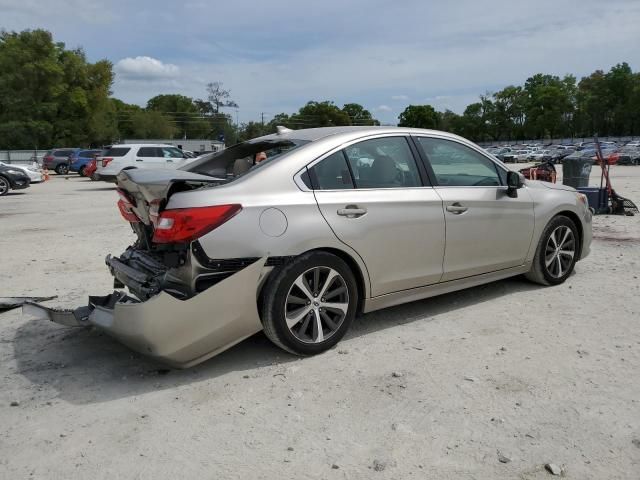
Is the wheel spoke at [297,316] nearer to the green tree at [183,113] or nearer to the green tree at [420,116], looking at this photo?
the green tree at [183,113]

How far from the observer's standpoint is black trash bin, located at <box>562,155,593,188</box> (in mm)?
11758

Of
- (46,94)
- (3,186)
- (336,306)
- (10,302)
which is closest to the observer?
(336,306)

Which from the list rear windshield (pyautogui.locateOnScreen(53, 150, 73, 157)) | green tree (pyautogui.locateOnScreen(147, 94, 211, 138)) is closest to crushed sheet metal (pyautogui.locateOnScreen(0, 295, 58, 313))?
rear windshield (pyautogui.locateOnScreen(53, 150, 73, 157))

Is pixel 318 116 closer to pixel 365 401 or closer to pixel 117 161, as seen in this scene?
pixel 117 161

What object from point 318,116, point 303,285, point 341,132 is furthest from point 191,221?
point 318,116

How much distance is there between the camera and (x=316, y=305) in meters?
3.99

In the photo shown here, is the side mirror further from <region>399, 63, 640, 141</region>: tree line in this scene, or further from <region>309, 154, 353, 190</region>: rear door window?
<region>399, 63, 640, 141</region>: tree line

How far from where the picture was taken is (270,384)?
3691 mm

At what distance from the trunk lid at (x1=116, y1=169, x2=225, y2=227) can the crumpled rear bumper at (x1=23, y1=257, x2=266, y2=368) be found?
65 cm

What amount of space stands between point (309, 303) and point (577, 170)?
9795 mm

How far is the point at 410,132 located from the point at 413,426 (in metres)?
2.55

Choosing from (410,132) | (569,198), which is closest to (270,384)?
(410,132)

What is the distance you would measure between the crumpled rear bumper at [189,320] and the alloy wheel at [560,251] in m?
3.29

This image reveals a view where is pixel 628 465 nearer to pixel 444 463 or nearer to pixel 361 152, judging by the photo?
pixel 444 463
